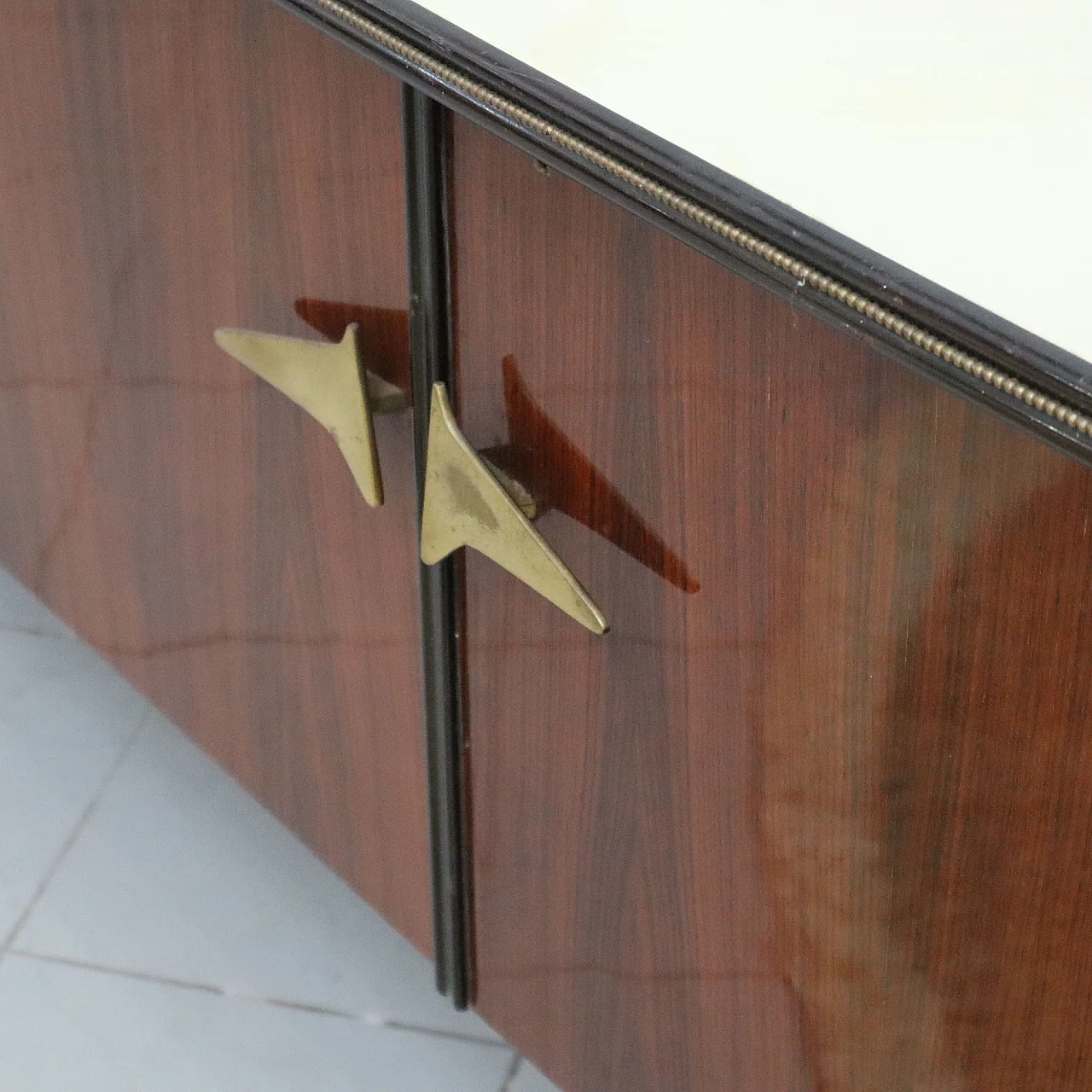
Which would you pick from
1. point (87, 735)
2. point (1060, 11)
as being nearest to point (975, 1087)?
point (1060, 11)

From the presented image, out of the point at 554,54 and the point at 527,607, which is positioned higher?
the point at 554,54

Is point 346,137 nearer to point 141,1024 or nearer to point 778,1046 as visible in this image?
point 778,1046

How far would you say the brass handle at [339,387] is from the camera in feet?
2.24

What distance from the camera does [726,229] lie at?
1.50 ft

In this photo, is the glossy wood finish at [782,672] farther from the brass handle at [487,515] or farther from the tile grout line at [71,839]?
the tile grout line at [71,839]

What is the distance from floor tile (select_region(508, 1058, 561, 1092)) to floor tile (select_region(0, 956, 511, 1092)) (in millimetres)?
11

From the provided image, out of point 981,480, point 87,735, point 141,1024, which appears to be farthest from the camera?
point 87,735

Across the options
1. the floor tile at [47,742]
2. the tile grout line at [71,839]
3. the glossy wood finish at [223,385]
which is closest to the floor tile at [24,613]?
the floor tile at [47,742]

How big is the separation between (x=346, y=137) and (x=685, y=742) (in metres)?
0.30

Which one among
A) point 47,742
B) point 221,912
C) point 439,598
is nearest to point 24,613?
point 47,742

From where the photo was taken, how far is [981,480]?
468mm

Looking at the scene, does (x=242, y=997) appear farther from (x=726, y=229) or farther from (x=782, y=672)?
(x=726, y=229)

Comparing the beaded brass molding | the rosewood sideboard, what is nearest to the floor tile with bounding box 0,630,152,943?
the rosewood sideboard

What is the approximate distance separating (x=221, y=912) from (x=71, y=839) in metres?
0.14
